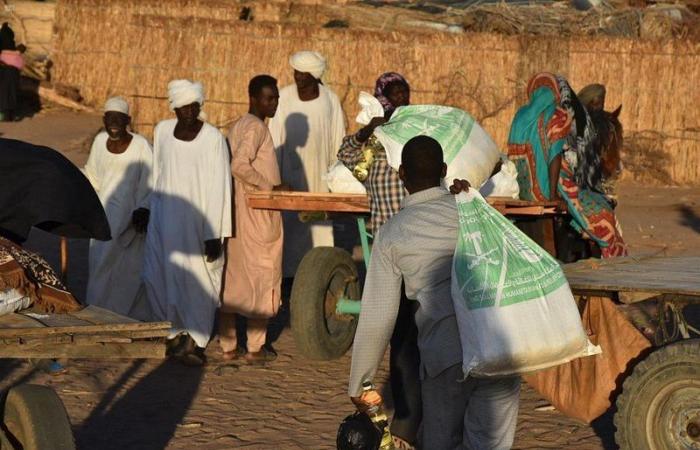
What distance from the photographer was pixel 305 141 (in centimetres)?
1078

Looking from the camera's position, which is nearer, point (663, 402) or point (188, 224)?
point (663, 402)

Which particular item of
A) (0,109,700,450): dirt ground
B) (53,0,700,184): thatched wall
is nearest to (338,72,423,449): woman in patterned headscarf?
(0,109,700,450): dirt ground

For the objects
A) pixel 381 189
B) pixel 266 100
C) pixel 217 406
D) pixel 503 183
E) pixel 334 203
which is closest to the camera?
pixel 381 189

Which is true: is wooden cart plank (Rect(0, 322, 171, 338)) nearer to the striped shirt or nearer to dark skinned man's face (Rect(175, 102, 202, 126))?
the striped shirt

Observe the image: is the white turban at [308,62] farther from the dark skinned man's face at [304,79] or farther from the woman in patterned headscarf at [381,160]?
the woman in patterned headscarf at [381,160]

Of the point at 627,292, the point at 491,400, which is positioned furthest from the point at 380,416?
the point at 627,292

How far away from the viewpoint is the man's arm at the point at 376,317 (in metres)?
5.20

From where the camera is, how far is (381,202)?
25.5 ft

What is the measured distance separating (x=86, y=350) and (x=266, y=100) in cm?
435

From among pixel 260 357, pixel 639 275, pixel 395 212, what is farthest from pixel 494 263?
pixel 260 357

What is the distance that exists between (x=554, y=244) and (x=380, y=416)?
15.1 ft

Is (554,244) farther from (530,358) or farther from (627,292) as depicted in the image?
(530,358)

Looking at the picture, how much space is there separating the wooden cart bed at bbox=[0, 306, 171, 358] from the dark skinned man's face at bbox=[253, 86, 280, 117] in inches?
161

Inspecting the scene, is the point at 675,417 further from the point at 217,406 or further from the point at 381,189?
the point at 217,406
